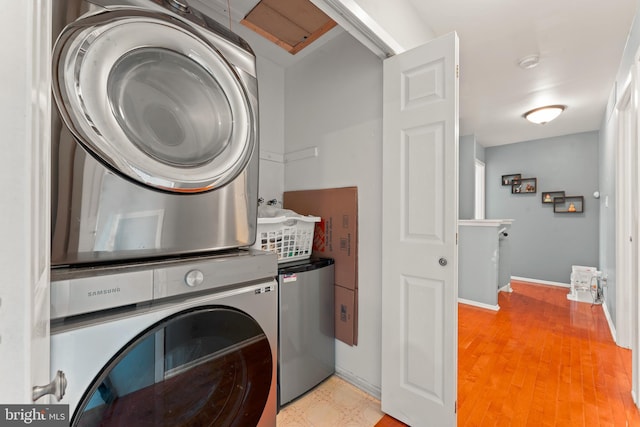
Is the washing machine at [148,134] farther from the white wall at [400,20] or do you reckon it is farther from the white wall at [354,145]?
the white wall at [354,145]

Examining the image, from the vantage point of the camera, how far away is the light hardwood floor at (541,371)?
157cm

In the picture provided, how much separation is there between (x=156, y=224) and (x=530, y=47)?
2.89 m

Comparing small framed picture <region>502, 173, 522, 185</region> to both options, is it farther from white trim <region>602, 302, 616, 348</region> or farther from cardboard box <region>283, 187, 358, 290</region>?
cardboard box <region>283, 187, 358, 290</region>

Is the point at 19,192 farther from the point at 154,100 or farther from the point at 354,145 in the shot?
the point at 354,145

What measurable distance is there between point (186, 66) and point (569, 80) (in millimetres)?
3517

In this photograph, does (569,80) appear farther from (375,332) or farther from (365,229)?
(375,332)

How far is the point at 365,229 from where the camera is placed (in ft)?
5.89

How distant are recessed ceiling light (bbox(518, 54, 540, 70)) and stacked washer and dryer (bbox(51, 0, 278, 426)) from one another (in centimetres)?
250

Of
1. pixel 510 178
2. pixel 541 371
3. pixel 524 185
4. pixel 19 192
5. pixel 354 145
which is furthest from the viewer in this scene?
pixel 510 178

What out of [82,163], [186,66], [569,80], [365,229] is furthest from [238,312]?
[569,80]

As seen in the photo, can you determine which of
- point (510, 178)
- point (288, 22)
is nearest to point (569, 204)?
point (510, 178)

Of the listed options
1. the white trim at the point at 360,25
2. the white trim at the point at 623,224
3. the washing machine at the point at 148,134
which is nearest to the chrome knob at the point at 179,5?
the washing machine at the point at 148,134

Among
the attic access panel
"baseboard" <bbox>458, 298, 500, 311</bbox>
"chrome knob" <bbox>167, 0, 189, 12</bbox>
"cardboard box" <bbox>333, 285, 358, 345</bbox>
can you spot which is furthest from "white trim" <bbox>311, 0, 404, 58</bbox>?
"baseboard" <bbox>458, 298, 500, 311</bbox>

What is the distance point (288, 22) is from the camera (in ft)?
5.74
